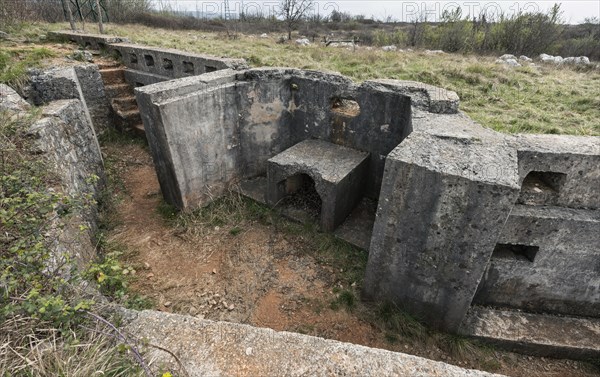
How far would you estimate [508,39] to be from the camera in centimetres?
1917

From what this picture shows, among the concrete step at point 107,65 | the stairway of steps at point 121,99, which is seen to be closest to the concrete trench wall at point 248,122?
the stairway of steps at point 121,99

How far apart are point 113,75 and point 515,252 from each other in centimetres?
955

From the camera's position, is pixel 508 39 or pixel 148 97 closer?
pixel 148 97

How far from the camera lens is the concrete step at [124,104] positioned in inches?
331

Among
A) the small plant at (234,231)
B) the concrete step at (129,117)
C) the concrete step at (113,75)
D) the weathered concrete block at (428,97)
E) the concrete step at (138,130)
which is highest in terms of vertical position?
the weathered concrete block at (428,97)

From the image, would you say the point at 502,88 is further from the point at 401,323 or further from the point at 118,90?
the point at 118,90

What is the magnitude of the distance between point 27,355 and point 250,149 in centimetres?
492

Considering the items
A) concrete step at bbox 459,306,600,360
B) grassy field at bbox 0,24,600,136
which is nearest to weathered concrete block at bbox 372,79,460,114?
grassy field at bbox 0,24,600,136

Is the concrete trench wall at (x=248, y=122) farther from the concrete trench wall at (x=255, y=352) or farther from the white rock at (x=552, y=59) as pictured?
the white rock at (x=552, y=59)

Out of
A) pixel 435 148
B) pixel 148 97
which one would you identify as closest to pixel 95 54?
pixel 148 97

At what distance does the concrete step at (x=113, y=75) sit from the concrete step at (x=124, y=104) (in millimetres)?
607

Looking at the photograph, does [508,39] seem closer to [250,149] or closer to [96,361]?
[250,149]

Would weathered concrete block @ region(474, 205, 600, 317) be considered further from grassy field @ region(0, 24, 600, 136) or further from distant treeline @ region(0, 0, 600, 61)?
distant treeline @ region(0, 0, 600, 61)

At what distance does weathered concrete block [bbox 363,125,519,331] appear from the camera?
2945 millimetres
